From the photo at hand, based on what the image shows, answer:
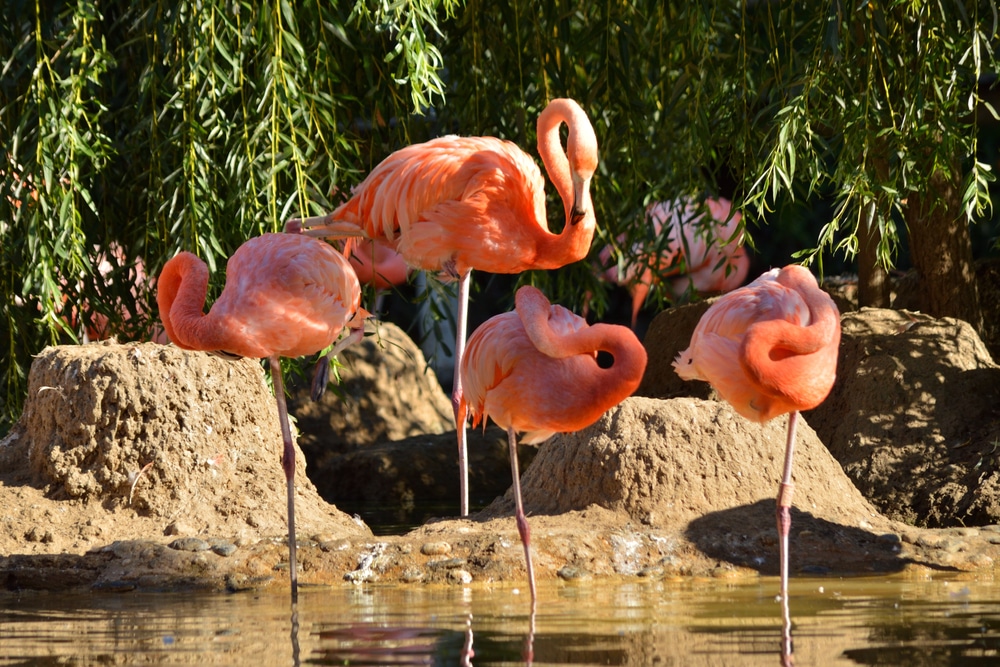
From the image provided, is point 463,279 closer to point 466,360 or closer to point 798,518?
point 466,360

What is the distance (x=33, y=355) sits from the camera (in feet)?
19.4

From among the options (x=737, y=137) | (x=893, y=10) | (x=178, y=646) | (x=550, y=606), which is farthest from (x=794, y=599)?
(x=893, y=10)

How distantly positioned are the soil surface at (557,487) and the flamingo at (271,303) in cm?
57

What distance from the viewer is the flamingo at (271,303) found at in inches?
190

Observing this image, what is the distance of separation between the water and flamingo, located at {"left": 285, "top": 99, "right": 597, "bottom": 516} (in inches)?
50.5

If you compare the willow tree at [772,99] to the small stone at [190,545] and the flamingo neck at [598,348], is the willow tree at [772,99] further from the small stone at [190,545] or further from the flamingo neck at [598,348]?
the small stone at [190,545]

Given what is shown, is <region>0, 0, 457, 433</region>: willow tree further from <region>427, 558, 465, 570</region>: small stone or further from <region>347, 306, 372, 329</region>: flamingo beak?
<region>427, 558, 465, 570</region>: small stone

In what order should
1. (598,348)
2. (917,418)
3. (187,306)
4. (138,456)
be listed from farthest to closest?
(917,418), (138,456), (187,306), (598,348)

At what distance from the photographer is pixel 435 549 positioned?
4988mm

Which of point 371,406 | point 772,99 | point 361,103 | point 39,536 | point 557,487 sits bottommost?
point 39,536

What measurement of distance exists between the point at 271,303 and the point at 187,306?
28 cm

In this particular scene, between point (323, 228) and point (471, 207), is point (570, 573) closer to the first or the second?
point (471, 207)

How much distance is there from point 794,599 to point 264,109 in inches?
107

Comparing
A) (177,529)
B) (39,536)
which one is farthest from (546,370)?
(39,536)
